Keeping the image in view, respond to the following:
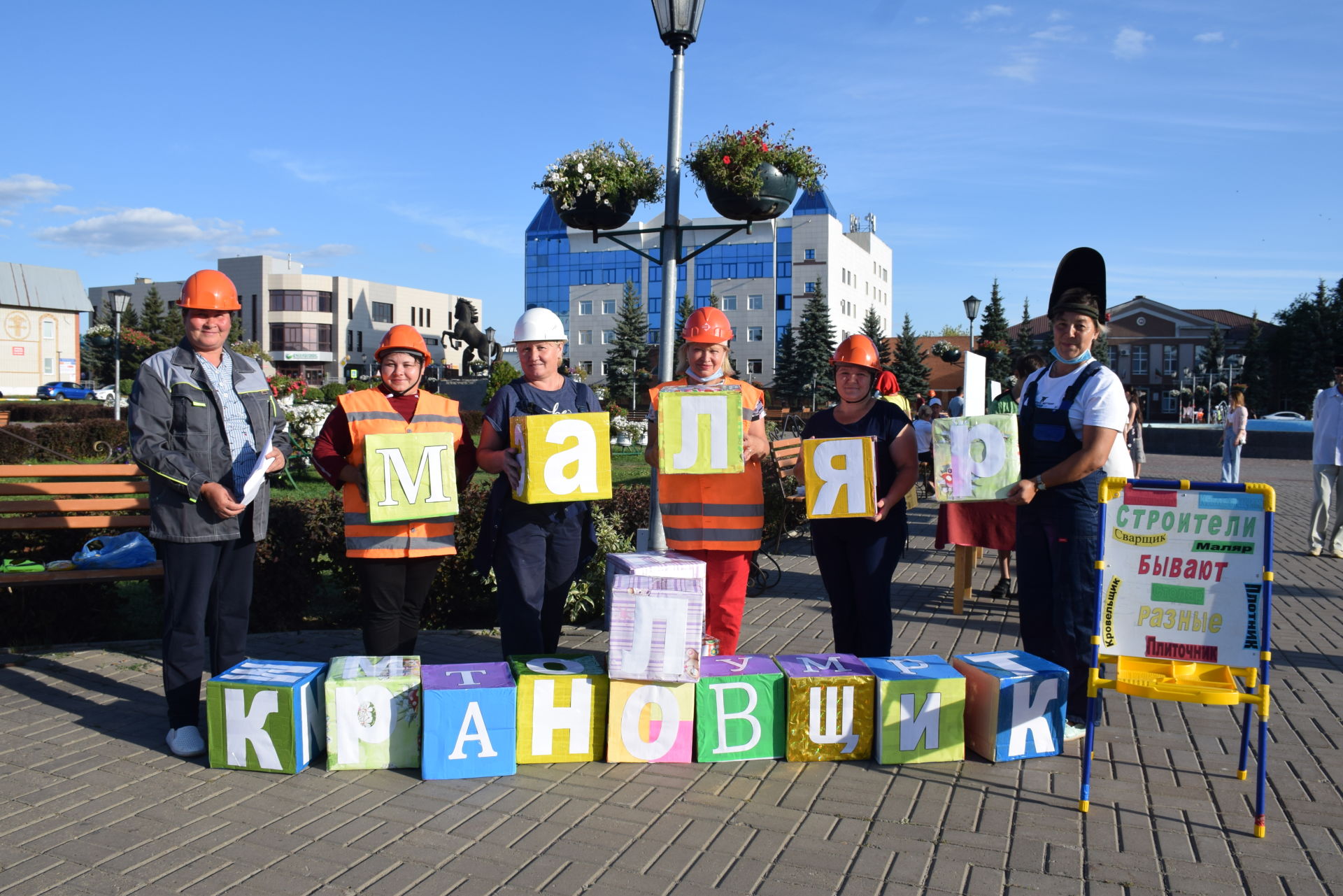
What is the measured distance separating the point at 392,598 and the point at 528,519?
82 centimetres

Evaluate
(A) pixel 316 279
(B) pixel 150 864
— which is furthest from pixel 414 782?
(A) pixel 316 279

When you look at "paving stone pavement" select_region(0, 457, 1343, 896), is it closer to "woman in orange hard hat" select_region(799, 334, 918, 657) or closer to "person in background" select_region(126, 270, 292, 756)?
"person in background" select_region(126, 270, 292, 756)

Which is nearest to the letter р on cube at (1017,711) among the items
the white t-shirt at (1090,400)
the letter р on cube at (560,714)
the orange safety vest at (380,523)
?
the white t-shirt at (1090,400)

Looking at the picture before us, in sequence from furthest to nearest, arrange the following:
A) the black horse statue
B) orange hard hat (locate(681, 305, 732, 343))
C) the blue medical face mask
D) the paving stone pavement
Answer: the black horse statue < orange hard hat (locate(681, 305, 732, 343)) < the blue medical face mask < the paving stone pavement

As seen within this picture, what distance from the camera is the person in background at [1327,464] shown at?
1040cm

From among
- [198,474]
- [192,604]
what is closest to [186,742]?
[192,604]

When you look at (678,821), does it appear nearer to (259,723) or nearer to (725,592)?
(725,592)

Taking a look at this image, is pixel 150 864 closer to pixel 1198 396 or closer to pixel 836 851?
pixel 836 851

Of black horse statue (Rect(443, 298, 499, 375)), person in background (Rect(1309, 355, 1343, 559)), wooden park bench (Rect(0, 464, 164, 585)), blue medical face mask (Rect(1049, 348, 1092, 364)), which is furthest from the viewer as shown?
black horse statue (Rect(443, 298, 499, 375))

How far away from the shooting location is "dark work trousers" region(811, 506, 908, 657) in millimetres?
4879

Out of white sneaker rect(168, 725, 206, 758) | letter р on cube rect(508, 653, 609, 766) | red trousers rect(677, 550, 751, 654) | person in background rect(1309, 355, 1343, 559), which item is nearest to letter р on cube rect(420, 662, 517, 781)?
letter р on cube rect(508, 653, 609, 766)

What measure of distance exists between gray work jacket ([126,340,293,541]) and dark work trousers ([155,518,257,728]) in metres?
0.09

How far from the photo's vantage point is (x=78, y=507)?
6301 mm

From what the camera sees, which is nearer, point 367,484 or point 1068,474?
point 1068,474
